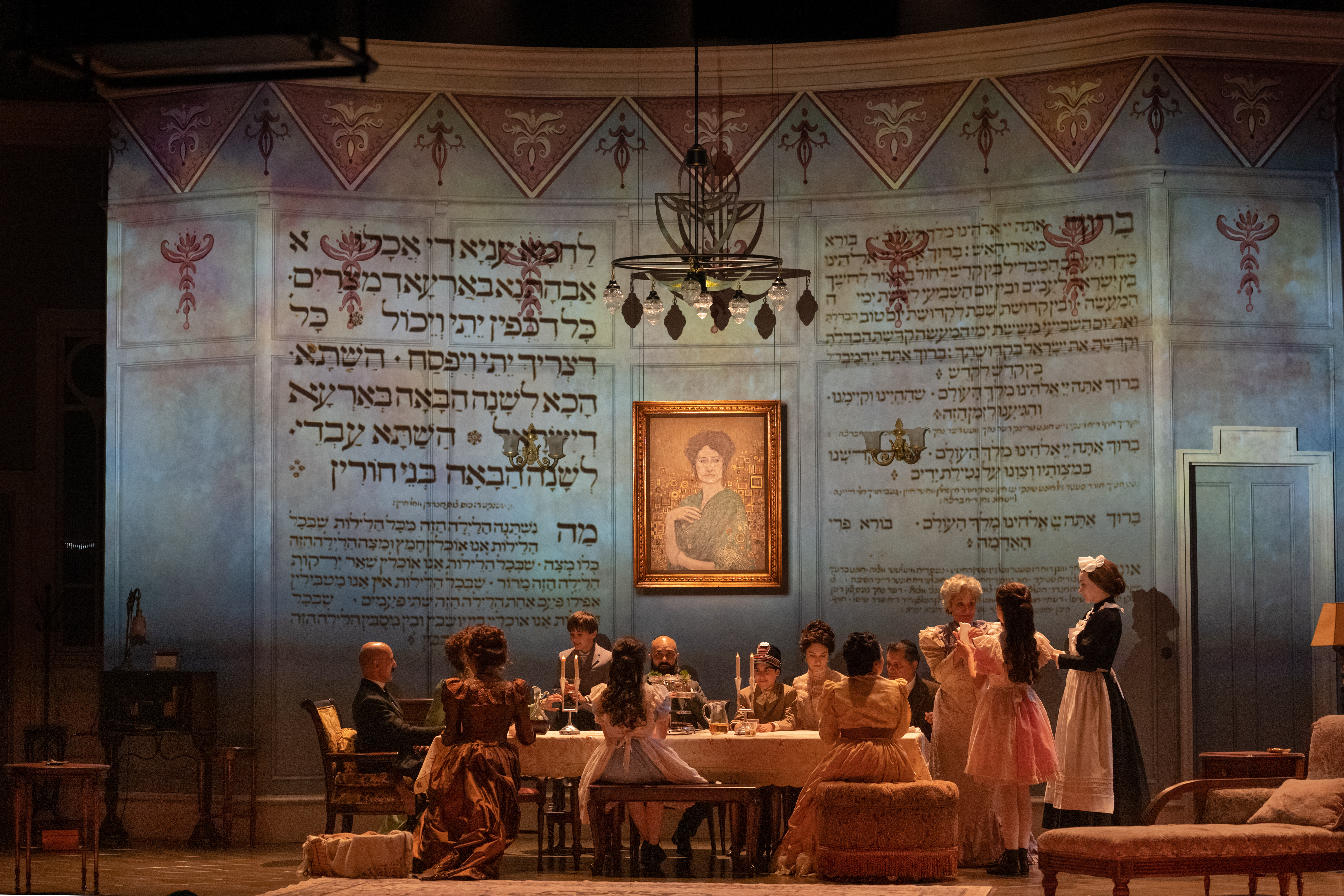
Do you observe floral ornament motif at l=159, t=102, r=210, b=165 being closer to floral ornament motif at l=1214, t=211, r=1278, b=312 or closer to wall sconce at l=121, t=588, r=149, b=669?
wall sconce at l=121, t=588, r=149, b=669

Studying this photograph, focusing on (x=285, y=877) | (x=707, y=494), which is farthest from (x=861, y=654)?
(x=285, y=877)

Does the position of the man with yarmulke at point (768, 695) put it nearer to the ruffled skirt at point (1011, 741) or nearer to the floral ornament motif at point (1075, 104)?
the ruffled skirt at point (1011, 741)

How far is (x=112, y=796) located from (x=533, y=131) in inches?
183

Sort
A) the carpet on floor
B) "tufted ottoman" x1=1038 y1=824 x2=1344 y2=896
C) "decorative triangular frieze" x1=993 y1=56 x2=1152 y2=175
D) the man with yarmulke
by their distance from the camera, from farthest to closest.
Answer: "decorative triangular frieze" x1=993 y1=56 x2=1152 y2=175 < the man with yarmulke < the carpet on floor < "tufted ottoman" x1=1038 y1=824 x2=1344 y2=896

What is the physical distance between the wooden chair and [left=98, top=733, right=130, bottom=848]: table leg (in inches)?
65.8

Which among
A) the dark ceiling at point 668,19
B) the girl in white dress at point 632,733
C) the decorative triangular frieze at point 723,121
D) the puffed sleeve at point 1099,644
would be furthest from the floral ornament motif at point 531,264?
the puffed sleeve at point 1099,644

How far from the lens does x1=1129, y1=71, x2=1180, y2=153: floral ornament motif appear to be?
8.57m

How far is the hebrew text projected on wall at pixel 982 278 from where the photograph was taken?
870 centimetres

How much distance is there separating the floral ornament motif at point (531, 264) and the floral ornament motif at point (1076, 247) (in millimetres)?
2985

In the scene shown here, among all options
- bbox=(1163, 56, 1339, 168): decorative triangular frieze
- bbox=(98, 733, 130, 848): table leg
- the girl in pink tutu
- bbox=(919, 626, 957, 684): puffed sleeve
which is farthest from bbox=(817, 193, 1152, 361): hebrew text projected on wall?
bbox=(98, 733, 130, 848): table leg

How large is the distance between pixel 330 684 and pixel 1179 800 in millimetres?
4807

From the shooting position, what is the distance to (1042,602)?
873 cm

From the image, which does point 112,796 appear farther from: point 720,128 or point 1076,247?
point 1076,247

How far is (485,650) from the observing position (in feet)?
22.2
